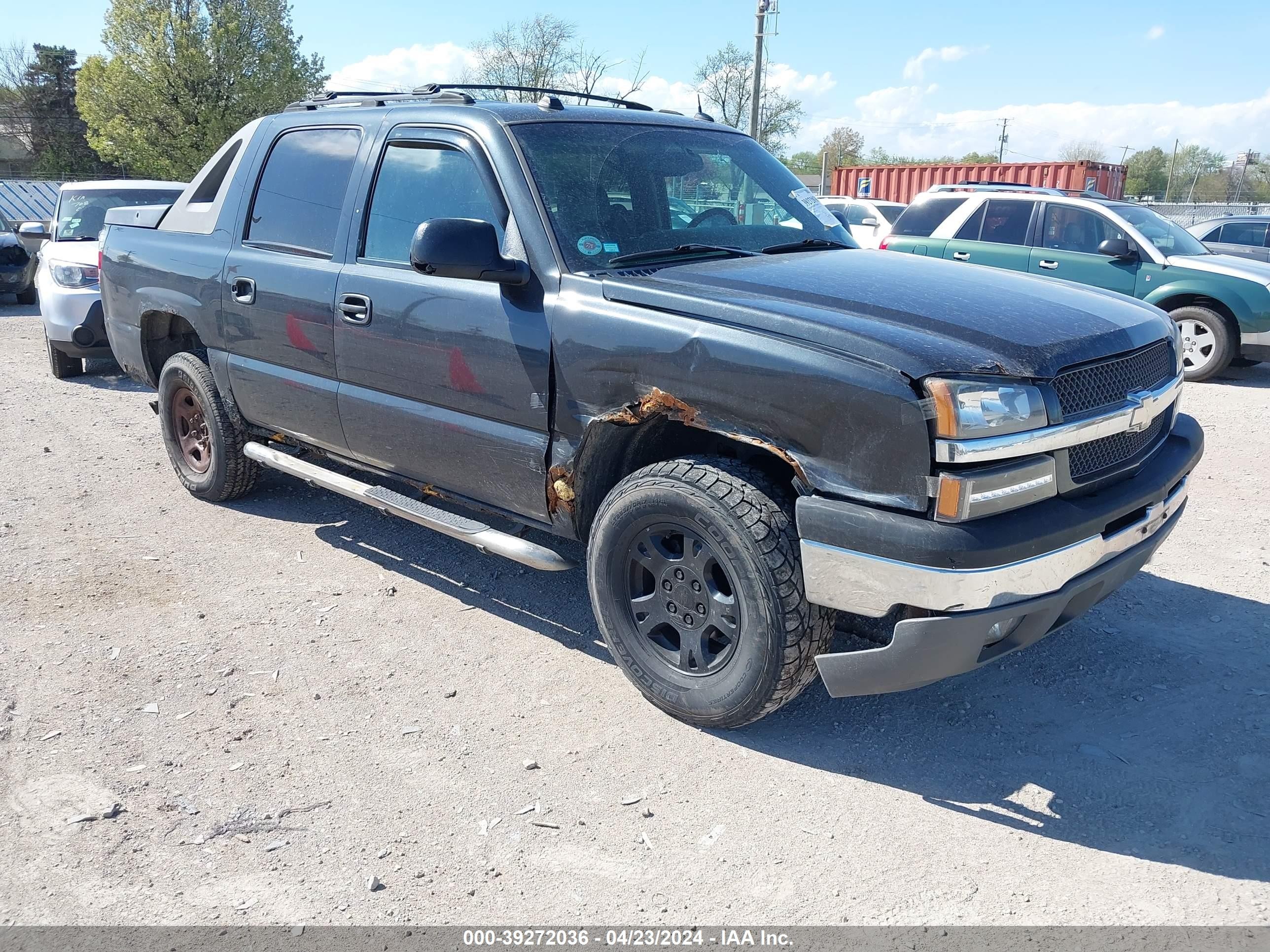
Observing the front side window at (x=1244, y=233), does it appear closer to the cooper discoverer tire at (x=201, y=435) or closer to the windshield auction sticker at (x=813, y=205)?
the windshield auction sticker at (x=813, y=205)

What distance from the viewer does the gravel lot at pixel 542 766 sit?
258 cm

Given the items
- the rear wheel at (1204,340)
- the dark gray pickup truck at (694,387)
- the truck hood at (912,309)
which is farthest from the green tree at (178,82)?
the truck hood at (912,309)

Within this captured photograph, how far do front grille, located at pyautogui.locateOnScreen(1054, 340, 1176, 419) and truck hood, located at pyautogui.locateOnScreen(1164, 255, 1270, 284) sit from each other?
729 centimetres

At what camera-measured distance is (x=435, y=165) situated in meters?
3.94

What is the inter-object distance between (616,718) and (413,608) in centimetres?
129

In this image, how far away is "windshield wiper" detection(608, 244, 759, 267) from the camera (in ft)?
11.7

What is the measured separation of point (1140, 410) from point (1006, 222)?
8.15 m

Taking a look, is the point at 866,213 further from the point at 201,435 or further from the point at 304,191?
the point at 304,191

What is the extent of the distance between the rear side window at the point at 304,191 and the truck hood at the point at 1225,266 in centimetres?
840

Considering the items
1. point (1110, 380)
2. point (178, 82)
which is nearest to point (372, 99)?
point (1110, 380)

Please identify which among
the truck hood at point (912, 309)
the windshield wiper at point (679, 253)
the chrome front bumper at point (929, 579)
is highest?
the windshield wiper at point (679, 253)

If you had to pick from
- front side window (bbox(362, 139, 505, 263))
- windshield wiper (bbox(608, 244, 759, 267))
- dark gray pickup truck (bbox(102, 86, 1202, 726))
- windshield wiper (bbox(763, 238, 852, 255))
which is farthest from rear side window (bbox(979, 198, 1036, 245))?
front side window (bbox(362, 139, 505, 263))

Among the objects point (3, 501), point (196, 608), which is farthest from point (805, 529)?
point (3, 501)

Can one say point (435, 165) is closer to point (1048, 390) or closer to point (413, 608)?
Result: point (413, 608)
